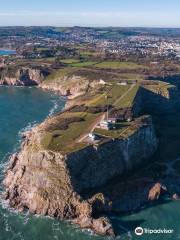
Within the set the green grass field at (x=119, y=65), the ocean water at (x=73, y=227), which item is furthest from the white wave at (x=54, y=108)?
the green grass field at (x=119, y=65)

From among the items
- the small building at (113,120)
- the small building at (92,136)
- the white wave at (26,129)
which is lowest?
the white wave at (26,129)

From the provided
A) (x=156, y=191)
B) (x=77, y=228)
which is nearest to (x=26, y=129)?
(x=156, y=191)

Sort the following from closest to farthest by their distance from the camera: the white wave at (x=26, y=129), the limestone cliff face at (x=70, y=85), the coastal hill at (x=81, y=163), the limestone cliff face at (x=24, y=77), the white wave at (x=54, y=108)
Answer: the coastal hill at (x=81, y=163)
the white wave at (x=26, y=129)
the white wave at (x=54, y=108)
the limestone cliff face at (x=70, y=85)
the limestone cliff face at (x=24, y=77)

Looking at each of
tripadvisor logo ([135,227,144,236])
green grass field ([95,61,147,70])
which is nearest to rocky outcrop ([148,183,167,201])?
tripadvisor logo ([135,227,144,236])

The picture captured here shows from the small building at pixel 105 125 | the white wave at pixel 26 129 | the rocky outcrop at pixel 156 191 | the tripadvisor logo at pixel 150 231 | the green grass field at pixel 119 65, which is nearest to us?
the tripadvisor logo at pixel 150 231

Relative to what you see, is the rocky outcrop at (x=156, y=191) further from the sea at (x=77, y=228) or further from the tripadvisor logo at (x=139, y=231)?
the tripadvisor logo at (x=139, y=231)

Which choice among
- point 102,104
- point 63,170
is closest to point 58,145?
point 63,170

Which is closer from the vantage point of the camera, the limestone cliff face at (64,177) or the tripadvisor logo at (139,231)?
the tripadvisor logo at (139,231)

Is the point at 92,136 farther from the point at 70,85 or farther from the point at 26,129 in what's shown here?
the point at 70,85

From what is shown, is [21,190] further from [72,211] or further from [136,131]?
[136,131]
